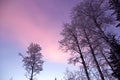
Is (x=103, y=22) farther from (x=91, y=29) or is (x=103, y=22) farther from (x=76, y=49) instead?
(x=76, y=49)

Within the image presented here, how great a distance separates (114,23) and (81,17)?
3.82 meters

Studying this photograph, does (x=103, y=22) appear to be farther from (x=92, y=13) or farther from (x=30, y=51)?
(x=30, y=51)

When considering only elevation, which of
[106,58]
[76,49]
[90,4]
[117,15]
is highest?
[90,4]

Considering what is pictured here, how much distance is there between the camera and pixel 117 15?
46.8 feet

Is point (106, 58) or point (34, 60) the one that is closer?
point (106, 58)

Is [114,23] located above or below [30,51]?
below

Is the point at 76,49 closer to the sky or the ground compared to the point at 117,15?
closer to the ground

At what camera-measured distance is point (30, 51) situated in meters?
24.8

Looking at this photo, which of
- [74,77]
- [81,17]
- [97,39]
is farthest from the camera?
[74,77]

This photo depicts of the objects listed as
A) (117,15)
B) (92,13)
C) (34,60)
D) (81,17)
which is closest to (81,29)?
(81,17)

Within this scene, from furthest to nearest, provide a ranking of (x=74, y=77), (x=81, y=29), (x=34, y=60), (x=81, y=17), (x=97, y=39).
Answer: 1. (x=74, y=77)
2. (x=34, y=60)
3. (x=81, y=29)
4. (x=81, y=17)
5. (x=97, y=39)

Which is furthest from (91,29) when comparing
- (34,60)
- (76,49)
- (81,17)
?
(34,60)

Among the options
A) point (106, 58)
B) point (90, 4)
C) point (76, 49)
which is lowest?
point (106, 58)

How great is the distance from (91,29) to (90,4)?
2939 millimetres
